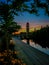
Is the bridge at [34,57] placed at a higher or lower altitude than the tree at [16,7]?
lower

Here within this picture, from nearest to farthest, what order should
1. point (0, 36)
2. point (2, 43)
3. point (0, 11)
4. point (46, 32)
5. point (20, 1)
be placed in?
point (20, 1) < point (0, 11) < point (2, 43) < point (0, 36) < point (46, 32)

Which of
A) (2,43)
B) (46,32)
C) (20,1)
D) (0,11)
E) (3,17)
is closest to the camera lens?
(20,1)

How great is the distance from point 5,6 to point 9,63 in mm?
1931

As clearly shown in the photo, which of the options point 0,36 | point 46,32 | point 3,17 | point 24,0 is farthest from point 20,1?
point 46,32

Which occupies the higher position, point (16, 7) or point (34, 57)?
point (16, 7)

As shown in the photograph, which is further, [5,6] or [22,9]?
[22,9]

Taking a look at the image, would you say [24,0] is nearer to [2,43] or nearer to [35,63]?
[35,63]

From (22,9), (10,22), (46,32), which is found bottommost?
(46,32)

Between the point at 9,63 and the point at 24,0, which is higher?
the point at 24,0

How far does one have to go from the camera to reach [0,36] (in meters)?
12.2

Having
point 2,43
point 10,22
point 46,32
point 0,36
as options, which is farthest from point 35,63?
point 46,32

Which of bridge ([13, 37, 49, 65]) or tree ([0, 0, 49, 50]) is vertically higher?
tree ([0, 0, 49, 50])

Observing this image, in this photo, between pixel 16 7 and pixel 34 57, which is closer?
pixel 16 7

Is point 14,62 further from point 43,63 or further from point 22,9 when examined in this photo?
point 22,9
